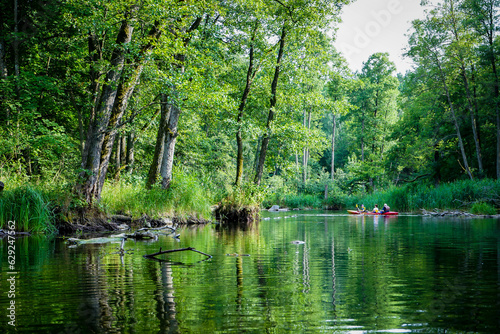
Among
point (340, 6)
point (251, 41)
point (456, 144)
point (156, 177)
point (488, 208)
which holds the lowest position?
point (488, 208)

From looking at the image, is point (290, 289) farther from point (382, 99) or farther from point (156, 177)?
point (382, 99)

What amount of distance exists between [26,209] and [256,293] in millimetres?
9116

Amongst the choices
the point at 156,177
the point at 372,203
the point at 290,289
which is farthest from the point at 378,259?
the point at 372,203

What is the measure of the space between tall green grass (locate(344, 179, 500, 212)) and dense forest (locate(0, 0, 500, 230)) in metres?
0.19

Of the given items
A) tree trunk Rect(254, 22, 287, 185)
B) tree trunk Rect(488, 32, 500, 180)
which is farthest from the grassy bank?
tree trunk Rect(488, 32, 500, 180)

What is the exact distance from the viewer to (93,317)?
3.20 m

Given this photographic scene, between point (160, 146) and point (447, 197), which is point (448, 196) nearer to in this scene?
point (447, 197)

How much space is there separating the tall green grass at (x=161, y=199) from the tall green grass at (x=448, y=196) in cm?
1537

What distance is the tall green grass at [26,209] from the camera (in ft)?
35.4

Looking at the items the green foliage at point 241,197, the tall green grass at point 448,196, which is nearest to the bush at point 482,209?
the tall green grass at point 448,196

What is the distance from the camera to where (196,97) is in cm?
1371

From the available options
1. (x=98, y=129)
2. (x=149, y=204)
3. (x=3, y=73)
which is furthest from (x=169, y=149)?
(x=3, y=73)

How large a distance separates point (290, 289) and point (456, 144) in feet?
107

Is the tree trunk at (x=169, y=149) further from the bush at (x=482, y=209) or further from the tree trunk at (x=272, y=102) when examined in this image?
the bush at (x=482, y=209)
